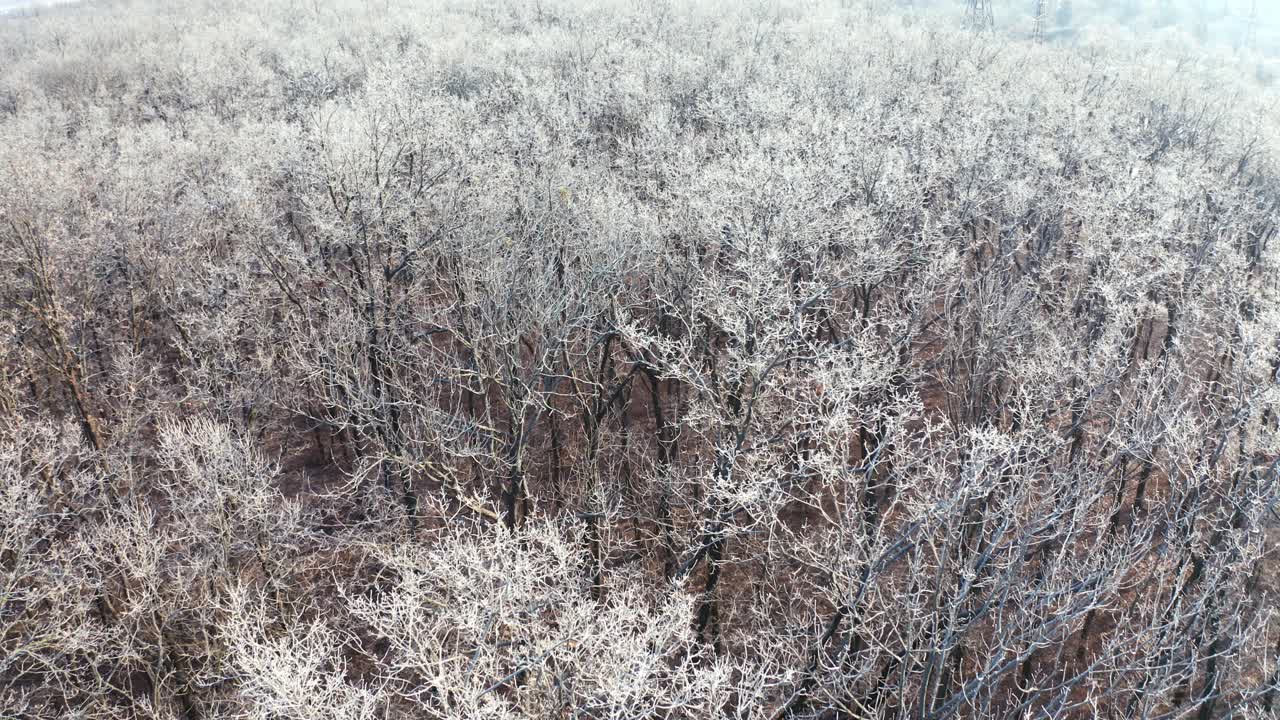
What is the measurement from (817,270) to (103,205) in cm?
2347

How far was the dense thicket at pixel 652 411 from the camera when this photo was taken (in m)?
12.0

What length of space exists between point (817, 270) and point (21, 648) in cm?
1785

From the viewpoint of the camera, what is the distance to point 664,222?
20.5 m

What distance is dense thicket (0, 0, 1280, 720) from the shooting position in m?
12.0

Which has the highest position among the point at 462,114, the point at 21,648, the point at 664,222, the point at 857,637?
the point at 462,114

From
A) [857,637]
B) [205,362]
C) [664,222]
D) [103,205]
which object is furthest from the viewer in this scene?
[103,205]

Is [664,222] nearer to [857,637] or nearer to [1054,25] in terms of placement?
[857,637]

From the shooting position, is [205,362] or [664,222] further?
[664,222]

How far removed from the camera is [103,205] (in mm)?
22344

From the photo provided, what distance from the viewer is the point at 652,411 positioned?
28.4 meters

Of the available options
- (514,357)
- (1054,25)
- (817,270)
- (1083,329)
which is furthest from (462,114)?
(1054,25)

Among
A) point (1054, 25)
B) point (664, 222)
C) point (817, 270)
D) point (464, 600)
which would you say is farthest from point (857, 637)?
point (1054, 25)

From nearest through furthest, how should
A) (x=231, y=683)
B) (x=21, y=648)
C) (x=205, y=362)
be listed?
(x=21, y=648)
(x=231, y=683)
(x=205, y=362)

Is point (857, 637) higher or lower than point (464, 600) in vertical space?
lower
